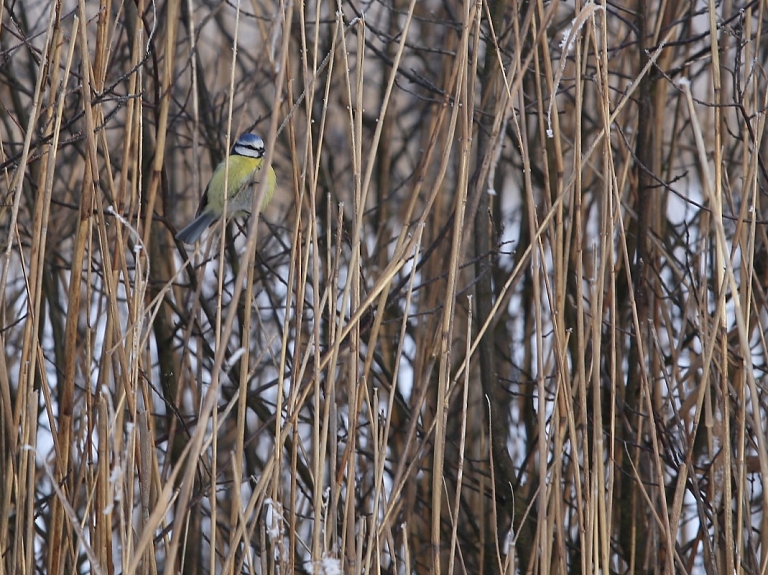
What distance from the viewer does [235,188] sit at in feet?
6.63

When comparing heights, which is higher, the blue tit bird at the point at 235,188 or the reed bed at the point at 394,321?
the blue tit bird at the point at 235,188

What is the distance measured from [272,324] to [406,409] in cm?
80

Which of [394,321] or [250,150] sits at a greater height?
[250,150]

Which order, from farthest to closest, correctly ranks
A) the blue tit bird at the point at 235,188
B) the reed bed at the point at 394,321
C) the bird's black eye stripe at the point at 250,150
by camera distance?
the bird's black eye stripe at the point at 250,150 < the blue tit bird at the point at 235,188 < the reed bed at the point at 394,321

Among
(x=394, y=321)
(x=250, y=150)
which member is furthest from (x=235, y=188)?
(x=394, y=321)

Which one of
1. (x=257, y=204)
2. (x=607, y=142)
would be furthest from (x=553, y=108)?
(x=257, y=204)

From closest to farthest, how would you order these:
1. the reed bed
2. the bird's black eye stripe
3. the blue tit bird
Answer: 1. the reed bed
2. the blue tit bird
3. the bird's black eye stripe

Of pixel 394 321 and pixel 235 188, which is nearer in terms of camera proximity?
pixel 394 321

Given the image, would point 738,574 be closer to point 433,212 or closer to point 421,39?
point 433,212

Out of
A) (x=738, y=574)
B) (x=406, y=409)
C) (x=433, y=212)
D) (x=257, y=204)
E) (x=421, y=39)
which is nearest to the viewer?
(x=257, y=204)

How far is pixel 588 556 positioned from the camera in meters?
1.11

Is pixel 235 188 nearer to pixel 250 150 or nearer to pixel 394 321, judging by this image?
pixel 250 150

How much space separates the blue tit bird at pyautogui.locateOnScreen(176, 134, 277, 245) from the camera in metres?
1.77

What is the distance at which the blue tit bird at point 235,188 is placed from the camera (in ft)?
5.80
